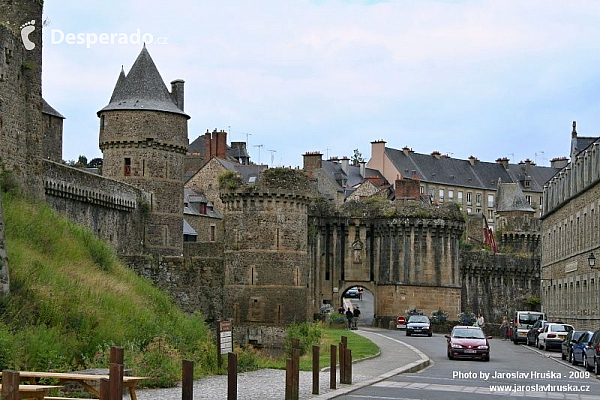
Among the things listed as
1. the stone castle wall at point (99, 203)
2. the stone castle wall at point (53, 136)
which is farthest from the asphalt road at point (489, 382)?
the stone castle wall at point (53, 136)

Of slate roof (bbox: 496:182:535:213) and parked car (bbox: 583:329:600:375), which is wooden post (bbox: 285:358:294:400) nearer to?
parked car (bbox: 583:329:600:375)

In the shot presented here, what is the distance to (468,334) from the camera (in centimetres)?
3200

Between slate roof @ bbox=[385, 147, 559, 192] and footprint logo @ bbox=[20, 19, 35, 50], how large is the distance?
81.9 metres

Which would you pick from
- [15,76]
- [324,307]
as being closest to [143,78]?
[324,307]

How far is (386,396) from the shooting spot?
1902cm

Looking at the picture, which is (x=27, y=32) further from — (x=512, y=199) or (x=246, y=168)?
(x=512, y=199)

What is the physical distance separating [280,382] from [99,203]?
76.9 ft

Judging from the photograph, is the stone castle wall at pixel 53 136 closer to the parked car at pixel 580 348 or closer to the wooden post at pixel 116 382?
the parked car at pixel 580 348

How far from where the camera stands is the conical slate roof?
5034cm

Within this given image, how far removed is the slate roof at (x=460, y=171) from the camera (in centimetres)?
11344

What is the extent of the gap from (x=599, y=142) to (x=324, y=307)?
25514 mm

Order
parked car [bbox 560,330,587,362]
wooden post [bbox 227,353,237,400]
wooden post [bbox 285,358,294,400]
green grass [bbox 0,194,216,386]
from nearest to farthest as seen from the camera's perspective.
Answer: wooden post [bbox 227,353,237,400] < wooden post [bbox 285,358,294,400] < green grass [bbox 0,194,216,386] < parked car [bbox 560,330,587,362]

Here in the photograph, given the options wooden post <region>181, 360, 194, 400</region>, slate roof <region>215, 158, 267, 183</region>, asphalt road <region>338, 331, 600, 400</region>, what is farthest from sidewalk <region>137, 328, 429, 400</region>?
slate roof <region>215, 158, 267, 183</region>

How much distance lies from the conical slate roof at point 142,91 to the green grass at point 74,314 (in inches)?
734
